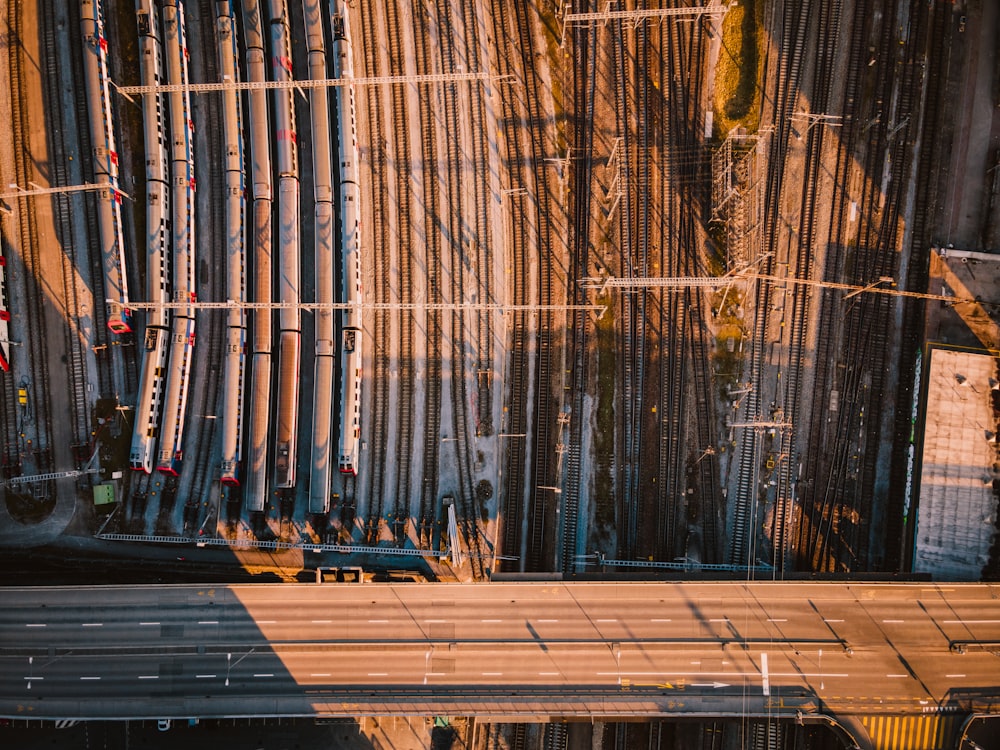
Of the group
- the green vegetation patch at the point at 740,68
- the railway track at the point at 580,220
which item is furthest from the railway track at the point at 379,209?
the green vegetation patch at the point at 740,68

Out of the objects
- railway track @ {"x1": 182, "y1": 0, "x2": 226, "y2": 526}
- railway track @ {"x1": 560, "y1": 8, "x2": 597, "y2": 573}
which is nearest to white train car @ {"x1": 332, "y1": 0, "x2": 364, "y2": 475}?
railway track @ {"x1": 182, "y1": 0, "x2": 226, "y2": 526}

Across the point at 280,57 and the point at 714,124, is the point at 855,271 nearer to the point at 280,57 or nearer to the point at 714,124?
the point at 714,124

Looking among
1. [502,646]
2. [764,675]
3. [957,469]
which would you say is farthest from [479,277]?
[957,469]

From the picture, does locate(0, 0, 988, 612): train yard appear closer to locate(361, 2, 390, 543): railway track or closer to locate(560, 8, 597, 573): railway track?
locate(560, 8, 597, 573): railway track

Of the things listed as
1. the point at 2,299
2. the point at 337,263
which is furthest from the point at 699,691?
the point at 2,299

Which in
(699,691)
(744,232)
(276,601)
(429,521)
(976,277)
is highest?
(744,232)

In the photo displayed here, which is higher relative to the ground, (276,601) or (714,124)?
(714,124)
